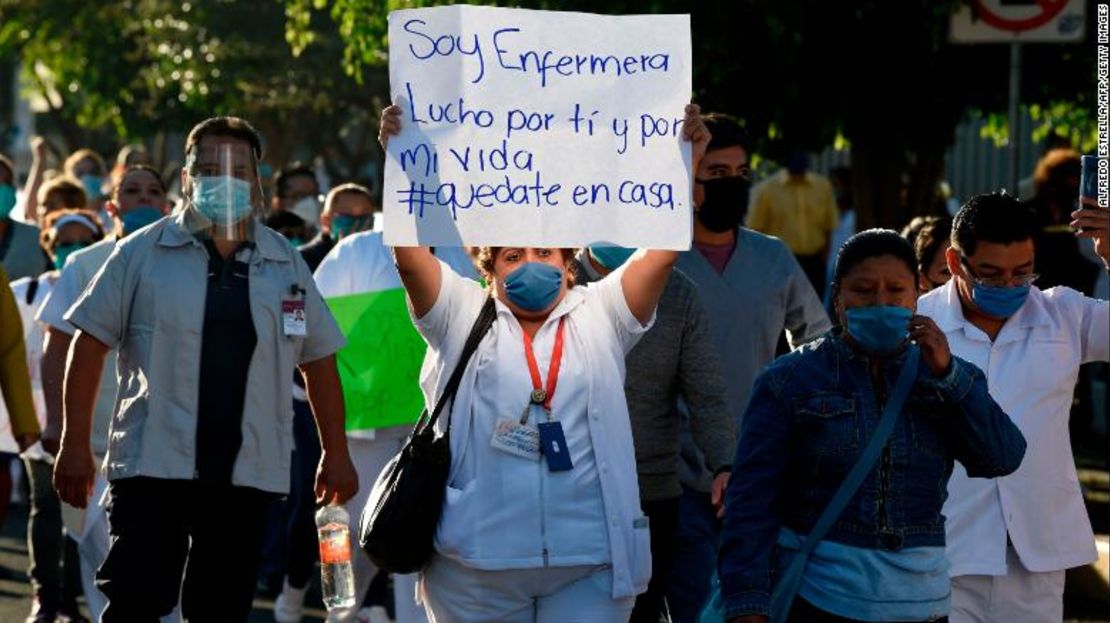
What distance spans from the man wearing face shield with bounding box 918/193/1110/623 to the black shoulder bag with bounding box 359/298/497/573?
1430 millimetres

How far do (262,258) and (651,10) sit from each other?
16.4 feet

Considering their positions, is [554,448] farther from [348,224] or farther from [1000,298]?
[348,224]

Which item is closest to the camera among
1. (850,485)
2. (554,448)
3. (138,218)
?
(850,485)

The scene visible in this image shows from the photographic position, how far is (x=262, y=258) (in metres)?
7.55

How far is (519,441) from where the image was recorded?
237 inches

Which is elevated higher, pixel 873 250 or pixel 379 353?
pixel 873 250

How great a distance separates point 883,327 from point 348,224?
235 inches

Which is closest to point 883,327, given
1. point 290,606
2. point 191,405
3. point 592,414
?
point 592,414

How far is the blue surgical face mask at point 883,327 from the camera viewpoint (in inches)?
220

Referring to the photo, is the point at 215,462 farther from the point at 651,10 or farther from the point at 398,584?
the point at 651,10

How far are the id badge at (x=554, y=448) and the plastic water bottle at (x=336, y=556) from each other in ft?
8.24

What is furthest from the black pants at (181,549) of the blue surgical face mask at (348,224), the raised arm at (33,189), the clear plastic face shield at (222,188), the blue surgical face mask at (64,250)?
the raised arm at (33,189)

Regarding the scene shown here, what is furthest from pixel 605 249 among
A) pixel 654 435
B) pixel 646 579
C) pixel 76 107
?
pixel 76 107

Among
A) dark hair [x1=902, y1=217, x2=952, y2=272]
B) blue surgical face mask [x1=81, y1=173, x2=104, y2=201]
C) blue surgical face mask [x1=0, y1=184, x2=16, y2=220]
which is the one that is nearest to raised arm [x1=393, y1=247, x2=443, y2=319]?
dark hair [x1=902, y1=217, x2=952, y2=272]
